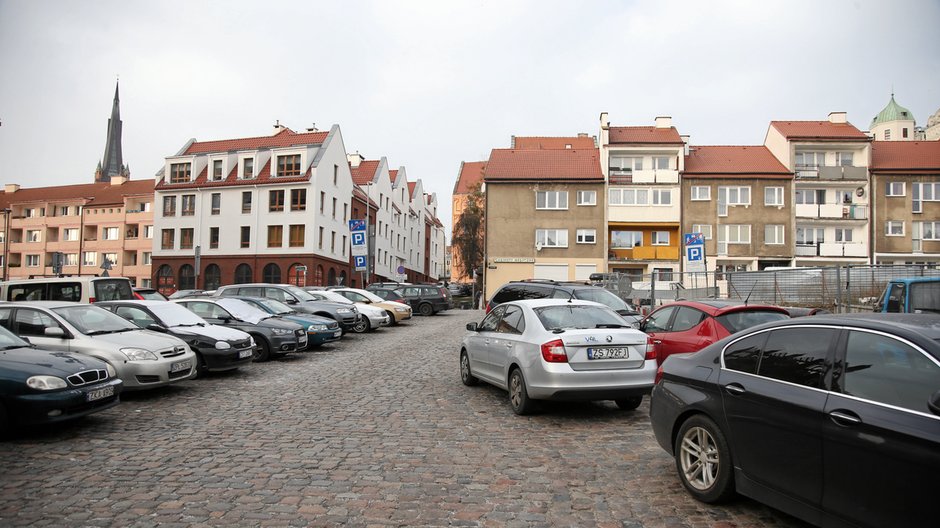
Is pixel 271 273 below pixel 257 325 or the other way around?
the other way around

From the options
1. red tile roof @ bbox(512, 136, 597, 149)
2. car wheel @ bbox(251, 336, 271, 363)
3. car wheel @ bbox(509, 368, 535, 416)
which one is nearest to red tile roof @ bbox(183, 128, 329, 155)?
red tile roof @ bbox(512, 136, 597, 149)

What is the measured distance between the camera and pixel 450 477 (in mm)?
5387

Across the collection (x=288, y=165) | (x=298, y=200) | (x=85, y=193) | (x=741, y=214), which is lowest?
(x=741, y=214)

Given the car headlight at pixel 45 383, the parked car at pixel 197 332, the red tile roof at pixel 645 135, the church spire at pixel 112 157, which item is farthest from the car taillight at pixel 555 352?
the church spire at pixel 112 157

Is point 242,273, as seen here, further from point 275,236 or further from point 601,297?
point 601,297

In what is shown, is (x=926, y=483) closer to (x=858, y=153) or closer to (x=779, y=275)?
(x=779, y=275)

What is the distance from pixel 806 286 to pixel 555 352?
16.1m

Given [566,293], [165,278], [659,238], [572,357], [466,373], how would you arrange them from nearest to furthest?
[572,357] → [466,373] → [566,293] → [659,238] → [165,278]

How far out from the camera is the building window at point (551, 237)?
4559 centimetres

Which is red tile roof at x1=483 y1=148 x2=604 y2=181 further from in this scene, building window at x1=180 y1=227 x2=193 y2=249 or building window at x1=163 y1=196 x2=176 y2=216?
building window at x1=163 y1=196 x2=176 y2=216

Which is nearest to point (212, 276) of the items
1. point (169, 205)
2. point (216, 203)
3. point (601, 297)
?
point (216, 203)

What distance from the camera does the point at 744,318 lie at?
8.82 meters

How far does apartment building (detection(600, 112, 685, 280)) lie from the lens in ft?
148

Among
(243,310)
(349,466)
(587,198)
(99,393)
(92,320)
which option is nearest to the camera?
(349,466)
